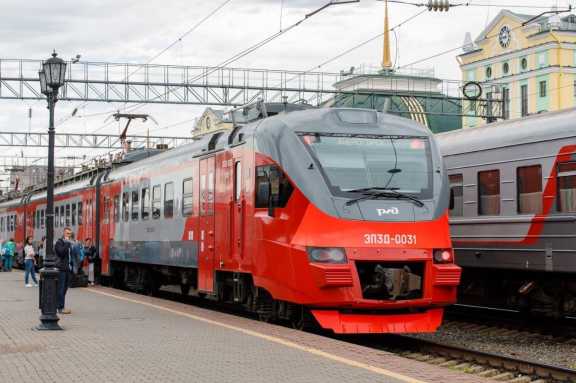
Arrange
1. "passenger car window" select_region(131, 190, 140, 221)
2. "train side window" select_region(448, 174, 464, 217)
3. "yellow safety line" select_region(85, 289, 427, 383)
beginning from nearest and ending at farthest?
"yellow safety line" select_region(85, 289, 427, 383)
"train side window" select_region(448, 174, 464, 217)
"passenger car window" select_region(131, 190, 140, 221)

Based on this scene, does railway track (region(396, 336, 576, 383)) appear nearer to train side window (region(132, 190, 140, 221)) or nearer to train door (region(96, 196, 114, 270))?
train side window (region(132, 190, 140, 221))

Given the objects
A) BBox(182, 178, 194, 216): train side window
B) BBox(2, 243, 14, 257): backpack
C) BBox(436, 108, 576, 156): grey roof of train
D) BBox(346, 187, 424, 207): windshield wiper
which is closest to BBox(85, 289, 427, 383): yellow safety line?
BBox(346, 187, 424, 207): windshield wiper

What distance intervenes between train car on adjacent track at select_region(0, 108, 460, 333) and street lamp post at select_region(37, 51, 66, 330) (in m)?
2.91

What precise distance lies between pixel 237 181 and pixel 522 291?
215 inches

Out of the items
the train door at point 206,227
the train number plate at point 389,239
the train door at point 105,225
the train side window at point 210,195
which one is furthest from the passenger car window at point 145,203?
the train number plate at point 389,239

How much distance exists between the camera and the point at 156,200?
72.9ft

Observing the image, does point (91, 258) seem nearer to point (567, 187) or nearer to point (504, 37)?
point (567, 187)

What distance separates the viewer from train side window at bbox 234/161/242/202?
1620 centimetres

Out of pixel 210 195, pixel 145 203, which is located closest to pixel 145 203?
pixel 145 203

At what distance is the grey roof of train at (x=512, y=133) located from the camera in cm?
1555

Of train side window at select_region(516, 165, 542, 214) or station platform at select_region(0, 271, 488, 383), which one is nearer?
station platform at select_region(0, 271, 488, 383)

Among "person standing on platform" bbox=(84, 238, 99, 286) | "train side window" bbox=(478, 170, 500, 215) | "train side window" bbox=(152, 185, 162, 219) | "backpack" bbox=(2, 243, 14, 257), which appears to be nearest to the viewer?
"train side window" bbox=(478, 170, 500, 215)

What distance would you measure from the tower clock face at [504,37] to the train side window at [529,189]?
57.7 meters

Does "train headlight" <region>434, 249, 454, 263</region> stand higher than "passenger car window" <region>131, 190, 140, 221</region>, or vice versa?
"passenger car window" <region>131, 190, 140, 221</region>
